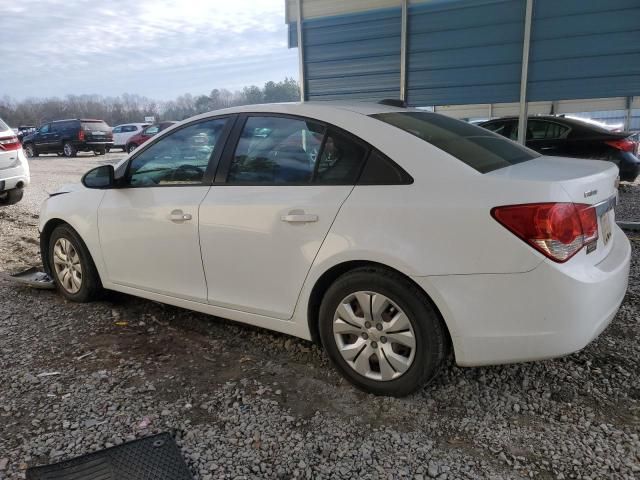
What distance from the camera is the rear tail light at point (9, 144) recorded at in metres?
7.89

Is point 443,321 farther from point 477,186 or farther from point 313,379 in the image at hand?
point 313,379

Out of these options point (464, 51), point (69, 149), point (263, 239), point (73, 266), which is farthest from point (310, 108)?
point (69, 149)

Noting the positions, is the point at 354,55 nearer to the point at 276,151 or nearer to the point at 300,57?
the point at 300,57

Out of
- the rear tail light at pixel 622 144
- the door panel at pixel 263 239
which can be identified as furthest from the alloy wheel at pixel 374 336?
the rear tail light at pixel 622 144

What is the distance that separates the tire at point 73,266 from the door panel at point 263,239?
139 centimetres

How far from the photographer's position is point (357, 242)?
8.75ft

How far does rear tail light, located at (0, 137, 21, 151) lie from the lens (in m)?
7.89

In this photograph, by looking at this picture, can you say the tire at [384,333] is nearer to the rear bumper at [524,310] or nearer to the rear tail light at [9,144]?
the rear bumper at [524,310]

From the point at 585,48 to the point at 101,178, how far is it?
5.38m

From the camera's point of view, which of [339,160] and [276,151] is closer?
[339,160]

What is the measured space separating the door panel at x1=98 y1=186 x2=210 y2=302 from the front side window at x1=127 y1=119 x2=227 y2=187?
82 mm

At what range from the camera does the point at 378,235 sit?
2.61 m

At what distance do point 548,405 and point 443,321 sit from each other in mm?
756

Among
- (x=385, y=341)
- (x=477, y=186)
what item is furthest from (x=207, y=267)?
(x=477, y=186)
